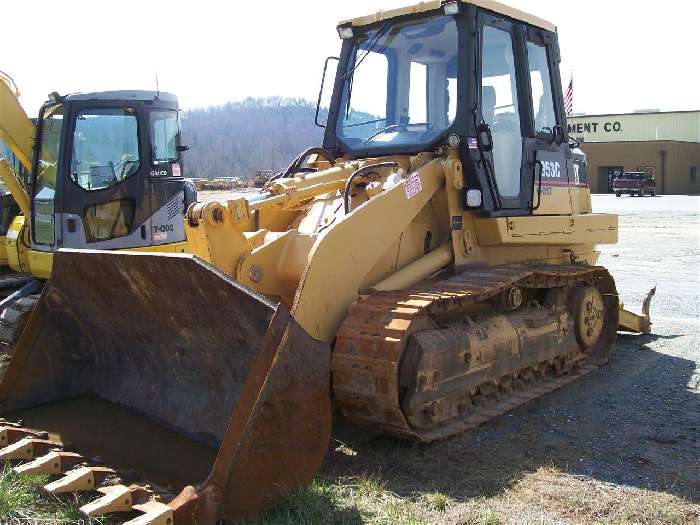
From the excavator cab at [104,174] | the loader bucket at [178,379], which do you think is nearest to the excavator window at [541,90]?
the loader bucket at [178,379]

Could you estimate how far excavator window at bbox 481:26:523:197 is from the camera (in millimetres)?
6074

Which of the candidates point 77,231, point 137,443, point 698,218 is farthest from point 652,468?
point 698,218

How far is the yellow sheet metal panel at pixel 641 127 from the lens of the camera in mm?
49969

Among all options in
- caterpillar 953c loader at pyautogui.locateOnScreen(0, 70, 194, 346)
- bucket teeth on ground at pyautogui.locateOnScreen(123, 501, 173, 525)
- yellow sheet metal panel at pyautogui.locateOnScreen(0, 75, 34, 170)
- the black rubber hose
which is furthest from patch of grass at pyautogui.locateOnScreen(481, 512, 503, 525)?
yellow sheet metal panel at pyautogui.locateOnScreen(0, 75, 34, 170)

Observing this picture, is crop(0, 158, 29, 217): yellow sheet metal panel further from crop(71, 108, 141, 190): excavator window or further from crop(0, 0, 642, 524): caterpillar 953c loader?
crop(0, 0, 642, 524): caterpillar 953c loader

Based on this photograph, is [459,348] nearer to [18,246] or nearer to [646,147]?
[18,246]

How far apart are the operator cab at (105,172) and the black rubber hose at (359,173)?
4105mm

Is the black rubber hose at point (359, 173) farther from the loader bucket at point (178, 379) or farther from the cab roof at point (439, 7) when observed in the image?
the loader bucket at point (178, 379)

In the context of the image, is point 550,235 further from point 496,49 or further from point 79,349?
point 79,349

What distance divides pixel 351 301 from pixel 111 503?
80.2 inches

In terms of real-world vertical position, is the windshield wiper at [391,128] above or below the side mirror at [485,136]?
above

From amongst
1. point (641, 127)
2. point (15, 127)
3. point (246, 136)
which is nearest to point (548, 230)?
point (15, 127)

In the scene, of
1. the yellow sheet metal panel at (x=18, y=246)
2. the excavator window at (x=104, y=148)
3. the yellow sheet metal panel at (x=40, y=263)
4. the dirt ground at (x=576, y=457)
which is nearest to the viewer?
the dirt ground at (x=576, y=457)

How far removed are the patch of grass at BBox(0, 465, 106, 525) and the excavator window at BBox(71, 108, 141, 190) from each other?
5375mm
